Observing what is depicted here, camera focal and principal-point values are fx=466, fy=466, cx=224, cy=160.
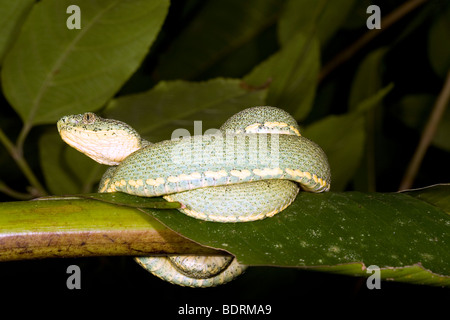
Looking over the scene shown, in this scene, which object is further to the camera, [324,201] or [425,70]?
[425,70]

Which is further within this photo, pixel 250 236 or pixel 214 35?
pixel 214 35

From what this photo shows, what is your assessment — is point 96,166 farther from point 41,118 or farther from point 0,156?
point 0,156

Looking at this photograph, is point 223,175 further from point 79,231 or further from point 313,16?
point 313,16

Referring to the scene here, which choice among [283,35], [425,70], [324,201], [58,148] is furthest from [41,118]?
[425,70]

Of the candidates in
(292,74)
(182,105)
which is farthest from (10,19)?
(292,74)

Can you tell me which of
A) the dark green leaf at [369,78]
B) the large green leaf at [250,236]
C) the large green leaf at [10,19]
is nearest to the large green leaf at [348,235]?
the large green leaf at [250,236]
